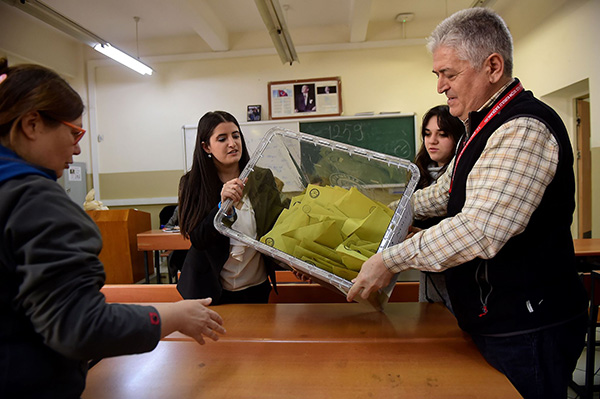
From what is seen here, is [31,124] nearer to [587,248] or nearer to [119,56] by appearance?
[587,248]

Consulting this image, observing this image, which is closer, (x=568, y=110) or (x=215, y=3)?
(x=568, y=110)

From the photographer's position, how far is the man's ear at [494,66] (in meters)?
0.99

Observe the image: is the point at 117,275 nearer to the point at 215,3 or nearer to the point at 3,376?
the point at 215,3

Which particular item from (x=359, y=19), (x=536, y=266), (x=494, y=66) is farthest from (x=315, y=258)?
(x=359, y=19)

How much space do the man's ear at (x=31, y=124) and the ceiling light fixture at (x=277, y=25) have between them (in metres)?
3.80

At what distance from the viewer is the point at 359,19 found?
4.92 meters

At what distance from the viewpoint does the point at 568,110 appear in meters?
4.37

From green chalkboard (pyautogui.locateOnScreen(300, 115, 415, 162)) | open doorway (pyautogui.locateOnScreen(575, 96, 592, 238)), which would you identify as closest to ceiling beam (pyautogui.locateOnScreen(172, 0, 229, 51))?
green chalkboard (pyautogui.locateOnScreen(300, 115, 415, 162))

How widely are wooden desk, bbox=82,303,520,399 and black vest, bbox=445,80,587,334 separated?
0.14 m

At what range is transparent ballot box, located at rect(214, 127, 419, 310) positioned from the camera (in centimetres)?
108

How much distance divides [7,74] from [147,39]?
20.3ft

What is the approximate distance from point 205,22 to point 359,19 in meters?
1.95

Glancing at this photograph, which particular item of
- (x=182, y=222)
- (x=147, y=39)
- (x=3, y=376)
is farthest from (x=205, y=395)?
(x=147, y=39)

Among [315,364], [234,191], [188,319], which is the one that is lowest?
[315,364]
